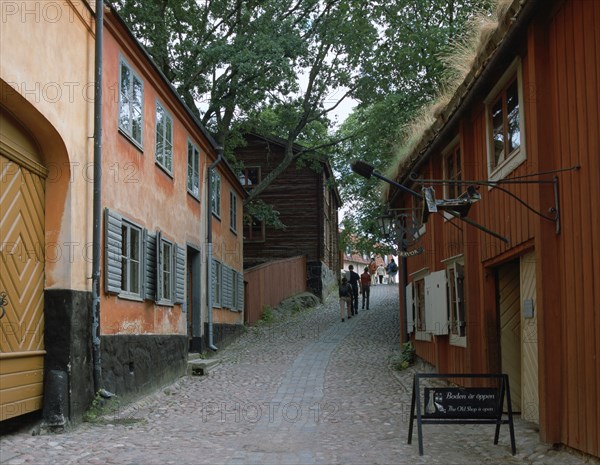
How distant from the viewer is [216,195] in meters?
20.2

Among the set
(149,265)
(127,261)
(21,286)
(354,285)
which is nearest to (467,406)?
(21,286)

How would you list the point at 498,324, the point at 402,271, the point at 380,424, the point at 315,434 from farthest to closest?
the point at 402,271 < the point at 498,324 < the point at 380,424 < the point at 315,434

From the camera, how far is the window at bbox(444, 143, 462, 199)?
40.1 feet

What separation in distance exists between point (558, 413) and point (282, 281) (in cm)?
2276

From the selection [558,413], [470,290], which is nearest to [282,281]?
[470,290]

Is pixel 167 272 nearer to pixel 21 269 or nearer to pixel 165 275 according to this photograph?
pixel 165 275

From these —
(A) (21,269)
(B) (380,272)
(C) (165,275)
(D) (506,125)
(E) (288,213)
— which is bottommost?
(A) (21,269)

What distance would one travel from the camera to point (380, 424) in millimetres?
9820

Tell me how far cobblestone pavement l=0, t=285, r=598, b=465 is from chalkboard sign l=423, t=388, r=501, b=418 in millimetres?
432

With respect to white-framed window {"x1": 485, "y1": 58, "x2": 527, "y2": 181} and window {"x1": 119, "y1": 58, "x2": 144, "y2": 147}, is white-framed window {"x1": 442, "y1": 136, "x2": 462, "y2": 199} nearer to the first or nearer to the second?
white-framed window {"x1": 485, "y1": 58, "x2": 527, "y2": 181}

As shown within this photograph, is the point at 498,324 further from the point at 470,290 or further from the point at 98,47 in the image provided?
the point at 98,47

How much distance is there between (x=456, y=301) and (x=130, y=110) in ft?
19.5

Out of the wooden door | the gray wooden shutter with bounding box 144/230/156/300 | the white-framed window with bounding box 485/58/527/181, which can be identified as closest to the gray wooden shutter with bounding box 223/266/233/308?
the gray wooden shutter with bounding box 144/230/156/300

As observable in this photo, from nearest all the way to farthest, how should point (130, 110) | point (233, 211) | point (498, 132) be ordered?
point (498, 132), point (130, 110), point (233, 211)
